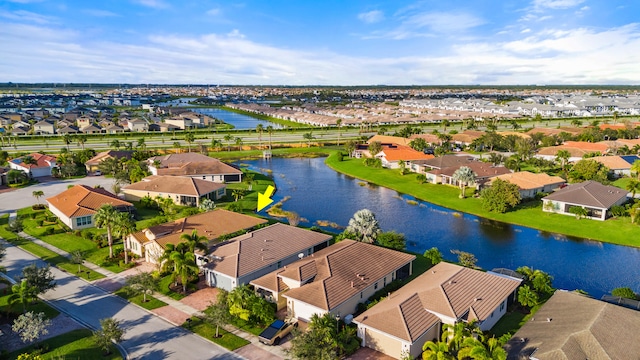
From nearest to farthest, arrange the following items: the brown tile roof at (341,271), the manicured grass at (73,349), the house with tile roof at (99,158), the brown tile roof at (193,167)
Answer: the manicured grass at (73,349), the brown tile roof at (341,271), the brown tile roof at (193,167), the house with tile roof at (99,158)

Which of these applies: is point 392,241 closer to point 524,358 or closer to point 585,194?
point 524,358

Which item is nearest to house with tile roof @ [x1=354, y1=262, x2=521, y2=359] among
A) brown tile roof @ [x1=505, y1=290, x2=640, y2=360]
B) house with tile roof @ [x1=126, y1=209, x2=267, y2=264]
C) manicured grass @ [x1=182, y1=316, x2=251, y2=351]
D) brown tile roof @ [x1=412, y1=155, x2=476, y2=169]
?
brown tile roof @ [x1=505, y1=290, x2=640, y2=360]

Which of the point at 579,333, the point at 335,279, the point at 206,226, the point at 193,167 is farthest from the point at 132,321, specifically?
the point at 193,167

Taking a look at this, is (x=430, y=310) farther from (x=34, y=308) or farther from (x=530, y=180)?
(x=530, y=180)

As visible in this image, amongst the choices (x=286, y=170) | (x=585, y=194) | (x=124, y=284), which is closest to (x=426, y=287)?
(x=124, y=284)

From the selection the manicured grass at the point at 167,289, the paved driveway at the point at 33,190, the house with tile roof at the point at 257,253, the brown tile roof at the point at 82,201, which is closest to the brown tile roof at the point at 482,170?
the house with tile roof at the point at 257,253

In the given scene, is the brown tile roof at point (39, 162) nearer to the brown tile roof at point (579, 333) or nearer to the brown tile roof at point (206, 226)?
the brown tile roof at point (206, 226)

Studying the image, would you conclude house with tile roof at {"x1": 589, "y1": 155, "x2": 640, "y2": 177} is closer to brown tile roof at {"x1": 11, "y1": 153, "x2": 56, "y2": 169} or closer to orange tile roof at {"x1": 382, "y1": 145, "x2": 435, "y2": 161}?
orange tile roof at {"x1": 382, "y1": 145, "x2": 435, "y2": 161}
